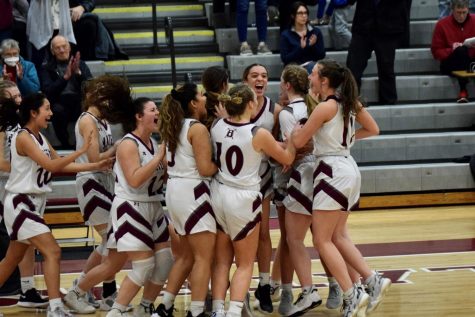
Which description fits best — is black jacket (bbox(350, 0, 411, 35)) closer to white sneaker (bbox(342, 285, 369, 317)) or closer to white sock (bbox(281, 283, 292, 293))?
white sock (bbox(281, 283, 292, 293))

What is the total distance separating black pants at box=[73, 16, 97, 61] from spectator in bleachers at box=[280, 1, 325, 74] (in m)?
2.25

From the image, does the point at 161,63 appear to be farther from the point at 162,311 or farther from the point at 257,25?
the point at 162,311

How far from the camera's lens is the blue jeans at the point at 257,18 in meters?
12.7

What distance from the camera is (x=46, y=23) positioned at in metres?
12.2

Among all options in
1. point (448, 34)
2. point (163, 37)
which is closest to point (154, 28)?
point (163, 37)

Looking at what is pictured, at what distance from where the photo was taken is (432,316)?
24.9 feet

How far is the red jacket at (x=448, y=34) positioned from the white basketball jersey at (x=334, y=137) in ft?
19.3

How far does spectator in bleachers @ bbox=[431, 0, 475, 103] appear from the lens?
42.5ft

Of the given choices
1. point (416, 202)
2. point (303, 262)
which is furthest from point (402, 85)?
point (303, 262)

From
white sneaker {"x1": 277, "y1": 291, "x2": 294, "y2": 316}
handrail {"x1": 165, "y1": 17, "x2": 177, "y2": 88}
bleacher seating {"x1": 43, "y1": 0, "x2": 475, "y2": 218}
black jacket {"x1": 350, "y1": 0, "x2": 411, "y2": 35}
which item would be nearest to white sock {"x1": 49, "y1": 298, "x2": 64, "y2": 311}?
white sneaker {"x1": 277, "y1": 291, "x2": 294, "y2": 316}

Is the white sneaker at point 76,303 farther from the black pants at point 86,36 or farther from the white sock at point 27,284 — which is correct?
the black pants at point 86,36

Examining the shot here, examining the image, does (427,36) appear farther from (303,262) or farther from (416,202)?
(303,262)

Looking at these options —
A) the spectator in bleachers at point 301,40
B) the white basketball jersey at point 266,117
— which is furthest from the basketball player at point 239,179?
the spectator in bleachers at point 301,40

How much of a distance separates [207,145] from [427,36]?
7.32m
